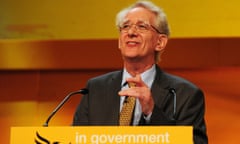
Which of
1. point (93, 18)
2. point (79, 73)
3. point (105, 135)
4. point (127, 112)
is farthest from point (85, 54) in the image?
point (105, 135)

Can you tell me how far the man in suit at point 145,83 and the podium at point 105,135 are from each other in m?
0.34

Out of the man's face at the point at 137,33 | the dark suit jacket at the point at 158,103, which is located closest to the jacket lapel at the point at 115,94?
the dark suit jacket at the point at 158,103

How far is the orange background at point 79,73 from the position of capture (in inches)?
115

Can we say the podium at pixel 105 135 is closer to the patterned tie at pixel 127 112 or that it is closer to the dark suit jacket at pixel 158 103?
the dark suit jacket at pixel 158 103

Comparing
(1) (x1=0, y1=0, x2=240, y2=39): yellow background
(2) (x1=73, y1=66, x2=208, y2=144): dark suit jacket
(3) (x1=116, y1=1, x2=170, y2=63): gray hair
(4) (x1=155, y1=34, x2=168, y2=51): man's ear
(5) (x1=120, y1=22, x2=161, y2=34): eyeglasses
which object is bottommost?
(2) (x1=73, y1=66, x2=208, y2=144): dark suit jacket

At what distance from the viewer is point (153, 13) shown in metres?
2.03

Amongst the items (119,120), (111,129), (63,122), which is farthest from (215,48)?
(111,129)

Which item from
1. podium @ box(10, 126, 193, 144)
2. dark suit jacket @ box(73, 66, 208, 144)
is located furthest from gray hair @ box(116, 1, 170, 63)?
podium @ box(10, 126, 193, 144)

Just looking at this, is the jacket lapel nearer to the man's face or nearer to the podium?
the man's face

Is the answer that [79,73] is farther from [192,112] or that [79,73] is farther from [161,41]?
[192,112]

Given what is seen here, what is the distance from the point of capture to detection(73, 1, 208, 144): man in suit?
74.1 inches

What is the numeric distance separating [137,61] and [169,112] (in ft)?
0.93

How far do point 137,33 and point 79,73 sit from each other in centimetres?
118

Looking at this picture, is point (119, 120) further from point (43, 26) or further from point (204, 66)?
point (43, 26)
